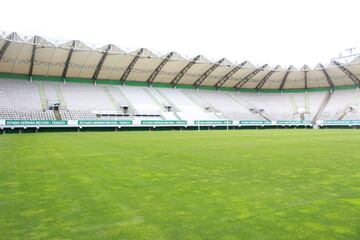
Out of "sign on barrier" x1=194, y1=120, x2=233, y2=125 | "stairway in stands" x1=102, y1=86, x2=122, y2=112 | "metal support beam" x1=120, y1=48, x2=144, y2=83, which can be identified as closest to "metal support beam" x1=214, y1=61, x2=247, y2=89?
"sign on barrier" x1=194, y1=120, x2=233, y2=125

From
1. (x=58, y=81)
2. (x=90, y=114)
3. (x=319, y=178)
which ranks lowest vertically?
(x=319, y=178)

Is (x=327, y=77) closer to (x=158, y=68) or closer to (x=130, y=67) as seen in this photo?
(x=158, y=68)

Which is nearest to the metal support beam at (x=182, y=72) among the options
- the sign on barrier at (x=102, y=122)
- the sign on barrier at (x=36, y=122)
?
the sign on barrier at (x=102, y=122)

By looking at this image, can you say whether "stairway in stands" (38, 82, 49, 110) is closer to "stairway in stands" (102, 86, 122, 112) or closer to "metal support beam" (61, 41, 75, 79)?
"metal support beam" (61, 41, 75, 79)

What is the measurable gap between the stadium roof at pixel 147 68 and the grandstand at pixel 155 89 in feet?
0.41

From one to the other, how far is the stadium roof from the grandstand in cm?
12

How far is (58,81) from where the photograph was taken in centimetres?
5059

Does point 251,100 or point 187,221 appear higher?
point 251,100

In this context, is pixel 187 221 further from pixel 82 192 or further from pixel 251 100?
pixel 251 100

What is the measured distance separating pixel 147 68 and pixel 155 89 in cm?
702

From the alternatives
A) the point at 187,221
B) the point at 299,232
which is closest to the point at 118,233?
the point at 187,221

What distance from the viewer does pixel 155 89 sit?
58219mm

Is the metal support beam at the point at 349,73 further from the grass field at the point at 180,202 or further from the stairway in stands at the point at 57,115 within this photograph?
the grass field at the point at 180,202

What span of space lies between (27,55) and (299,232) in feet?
146
